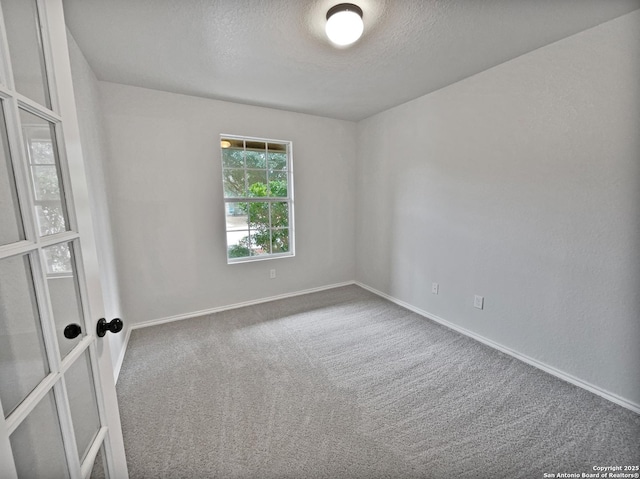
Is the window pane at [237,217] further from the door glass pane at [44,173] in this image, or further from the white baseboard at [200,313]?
the door glass pane at [44,173]

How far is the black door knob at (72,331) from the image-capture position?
2.56 ft

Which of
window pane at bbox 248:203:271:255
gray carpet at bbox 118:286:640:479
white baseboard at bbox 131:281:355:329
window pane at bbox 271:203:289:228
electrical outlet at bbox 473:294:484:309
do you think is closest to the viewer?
gray carpet at bbox 118:286:640:479

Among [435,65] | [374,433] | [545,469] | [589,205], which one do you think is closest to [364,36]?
[435,65]

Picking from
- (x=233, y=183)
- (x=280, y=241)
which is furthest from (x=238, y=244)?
(x=233, y=183)

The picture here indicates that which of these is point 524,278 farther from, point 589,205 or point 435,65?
point 435,65

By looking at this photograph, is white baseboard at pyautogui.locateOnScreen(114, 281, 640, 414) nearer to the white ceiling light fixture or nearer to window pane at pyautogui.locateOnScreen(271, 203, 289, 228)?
window pane at pyautogui.locateOnScreen(271, 203, 289, 228)

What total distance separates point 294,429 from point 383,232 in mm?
2457

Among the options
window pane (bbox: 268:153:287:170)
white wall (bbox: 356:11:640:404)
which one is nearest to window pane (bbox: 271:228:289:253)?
window pane (bbox: 268:153:287:170)

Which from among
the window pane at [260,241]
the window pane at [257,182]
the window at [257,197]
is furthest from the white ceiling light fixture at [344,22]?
the window pane at [260,241]

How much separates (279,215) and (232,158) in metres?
0.88

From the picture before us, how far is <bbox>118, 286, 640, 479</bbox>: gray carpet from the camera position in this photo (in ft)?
4.24

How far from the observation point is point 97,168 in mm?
1984

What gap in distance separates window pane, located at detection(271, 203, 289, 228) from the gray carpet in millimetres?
1436

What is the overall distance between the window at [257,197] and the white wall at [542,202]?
1550 millimetres
